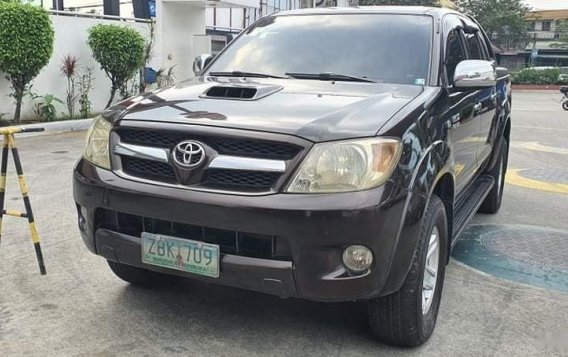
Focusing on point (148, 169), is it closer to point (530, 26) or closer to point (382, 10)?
point (382, 10)

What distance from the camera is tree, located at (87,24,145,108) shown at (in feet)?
40.7

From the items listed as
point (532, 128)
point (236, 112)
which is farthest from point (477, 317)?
point (532, 128)

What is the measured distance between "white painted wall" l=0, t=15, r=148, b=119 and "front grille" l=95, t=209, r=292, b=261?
358 inches

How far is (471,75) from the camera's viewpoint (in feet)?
12.4

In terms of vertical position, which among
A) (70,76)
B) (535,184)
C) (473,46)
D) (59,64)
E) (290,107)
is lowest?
(535,184)

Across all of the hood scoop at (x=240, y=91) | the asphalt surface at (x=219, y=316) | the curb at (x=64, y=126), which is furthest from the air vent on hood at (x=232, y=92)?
the curb at (x=64, y=126)

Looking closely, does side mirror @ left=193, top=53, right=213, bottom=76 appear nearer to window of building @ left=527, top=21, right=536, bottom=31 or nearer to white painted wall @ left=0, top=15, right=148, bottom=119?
white painted wall @ left=0, top=15, right=148, bottom=119

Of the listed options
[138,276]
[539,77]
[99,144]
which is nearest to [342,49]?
[99,144]

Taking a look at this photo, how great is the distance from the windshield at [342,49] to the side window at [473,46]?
0.90 metres

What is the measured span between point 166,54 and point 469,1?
43.3m

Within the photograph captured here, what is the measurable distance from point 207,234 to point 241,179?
33cm

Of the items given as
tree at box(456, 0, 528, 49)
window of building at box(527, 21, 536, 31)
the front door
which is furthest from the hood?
window of building at box(527, 21, 536, 31)

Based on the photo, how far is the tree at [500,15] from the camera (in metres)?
52.3

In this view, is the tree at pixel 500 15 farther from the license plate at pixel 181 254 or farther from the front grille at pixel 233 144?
the license plate at pixel 181 254
